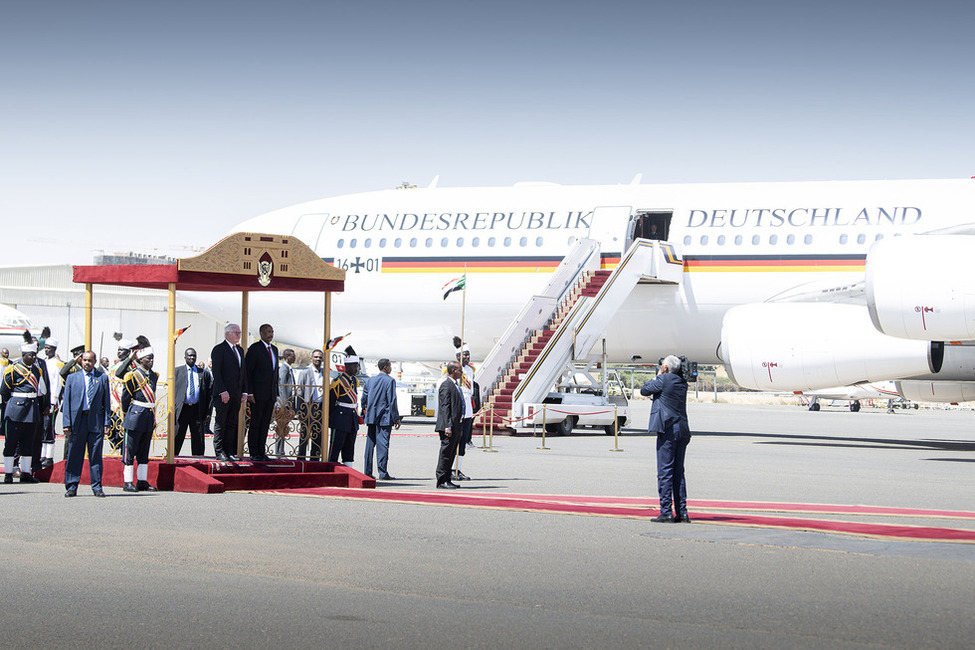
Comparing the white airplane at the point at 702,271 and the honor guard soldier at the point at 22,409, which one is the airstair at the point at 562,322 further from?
the honor guard soldier at the point at 22,409

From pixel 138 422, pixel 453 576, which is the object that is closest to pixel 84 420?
pixel 138 422

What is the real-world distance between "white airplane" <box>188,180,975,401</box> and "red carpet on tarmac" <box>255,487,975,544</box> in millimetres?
8077

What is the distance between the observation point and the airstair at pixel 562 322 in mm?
25406

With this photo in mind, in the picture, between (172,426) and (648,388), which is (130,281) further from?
(648,388)

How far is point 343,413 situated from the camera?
15664mm

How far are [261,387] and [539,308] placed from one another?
12992mm

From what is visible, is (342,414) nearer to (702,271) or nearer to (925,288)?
(925,288)

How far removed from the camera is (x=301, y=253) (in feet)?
47.1

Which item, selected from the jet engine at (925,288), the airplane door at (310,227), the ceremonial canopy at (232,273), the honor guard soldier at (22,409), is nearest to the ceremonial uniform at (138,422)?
the ceremonial canopy at (232,273)

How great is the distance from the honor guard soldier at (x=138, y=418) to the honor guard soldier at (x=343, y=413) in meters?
2.81

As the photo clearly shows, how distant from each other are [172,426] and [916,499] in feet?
28.2

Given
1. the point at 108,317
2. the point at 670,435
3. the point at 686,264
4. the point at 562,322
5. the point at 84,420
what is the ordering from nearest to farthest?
the point at 670,435, the point at 84,420, the point at 686,264, the point at 562,322, the point at 108,317

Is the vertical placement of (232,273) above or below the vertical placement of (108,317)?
below

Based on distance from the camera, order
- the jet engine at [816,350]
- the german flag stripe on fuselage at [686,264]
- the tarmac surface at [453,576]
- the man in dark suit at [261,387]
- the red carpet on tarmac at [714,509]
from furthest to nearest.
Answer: the german flag stripe on fuselage at [686,264]
the jet engine at [816,350]
the man in dark suit at [261,387]
the red carpet on tarmac at [714,509]
the tarmac surface at [453,576]
